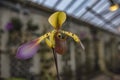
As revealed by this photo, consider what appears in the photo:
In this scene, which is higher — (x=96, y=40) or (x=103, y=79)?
(x=96, y=40)

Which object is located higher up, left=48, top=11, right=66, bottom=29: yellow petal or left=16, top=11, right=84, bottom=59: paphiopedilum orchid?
left=48, top=11, right=66, bottom=29: yellow petal

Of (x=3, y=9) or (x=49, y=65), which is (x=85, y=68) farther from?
(x=3, y=9)

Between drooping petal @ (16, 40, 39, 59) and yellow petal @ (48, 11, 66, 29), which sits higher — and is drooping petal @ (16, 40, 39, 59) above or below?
below

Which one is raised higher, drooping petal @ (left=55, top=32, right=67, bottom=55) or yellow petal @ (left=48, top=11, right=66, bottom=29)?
yellow petal @ (left=48, top=11, right=66, bottom=29)

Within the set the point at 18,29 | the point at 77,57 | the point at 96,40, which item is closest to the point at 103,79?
the point at 77,57

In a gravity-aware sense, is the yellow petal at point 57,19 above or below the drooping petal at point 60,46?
above
